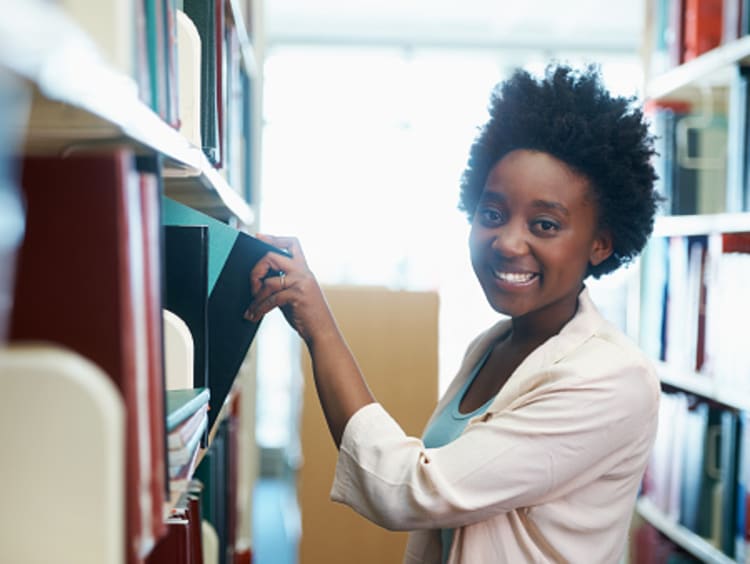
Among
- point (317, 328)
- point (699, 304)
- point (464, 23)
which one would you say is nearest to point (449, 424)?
point (317, 328)

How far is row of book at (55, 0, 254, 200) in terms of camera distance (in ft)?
1.79

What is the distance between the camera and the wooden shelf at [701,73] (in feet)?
6.07

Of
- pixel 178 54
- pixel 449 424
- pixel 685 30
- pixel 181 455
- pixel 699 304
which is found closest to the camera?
pixel 181 455

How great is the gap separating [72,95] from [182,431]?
1.16 ft

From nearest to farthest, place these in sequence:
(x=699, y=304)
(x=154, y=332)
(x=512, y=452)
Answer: (x=154, y=332), (x=512, y=452), (x=699, y=304)

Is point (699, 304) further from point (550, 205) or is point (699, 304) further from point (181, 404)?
point (181, 404)

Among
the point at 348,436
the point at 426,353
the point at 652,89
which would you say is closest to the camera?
the point at 348,436

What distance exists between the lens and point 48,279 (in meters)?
0.49

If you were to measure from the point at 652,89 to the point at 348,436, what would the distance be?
1.88 metres

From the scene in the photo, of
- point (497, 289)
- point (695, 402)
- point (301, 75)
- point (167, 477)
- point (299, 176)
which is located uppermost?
point (301, 75)

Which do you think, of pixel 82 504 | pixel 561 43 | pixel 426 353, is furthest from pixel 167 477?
pixel 561 43

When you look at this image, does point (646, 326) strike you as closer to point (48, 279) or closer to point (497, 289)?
point (497, 289)

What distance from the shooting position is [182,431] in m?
0.70

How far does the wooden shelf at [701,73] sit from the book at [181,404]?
160 centimetres
